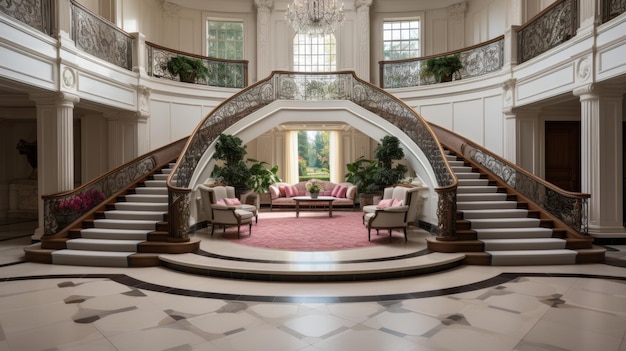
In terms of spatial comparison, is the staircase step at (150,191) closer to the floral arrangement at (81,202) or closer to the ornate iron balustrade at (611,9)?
the floral arrangement at (81,202)

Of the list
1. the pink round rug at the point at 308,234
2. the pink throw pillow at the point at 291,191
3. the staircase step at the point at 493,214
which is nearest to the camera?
the pink round rug at the point at 308,234

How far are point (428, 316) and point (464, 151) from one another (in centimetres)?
739

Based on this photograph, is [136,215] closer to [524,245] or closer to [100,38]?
[100,38]

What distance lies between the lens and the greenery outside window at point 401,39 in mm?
14492

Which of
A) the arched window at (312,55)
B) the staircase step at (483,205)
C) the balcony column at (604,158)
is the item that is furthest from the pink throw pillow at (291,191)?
the balcony column at (604,158)

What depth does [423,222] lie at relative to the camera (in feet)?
30.4

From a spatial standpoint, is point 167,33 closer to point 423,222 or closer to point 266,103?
point 266,103

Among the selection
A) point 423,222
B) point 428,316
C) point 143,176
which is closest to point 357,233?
point 423,222

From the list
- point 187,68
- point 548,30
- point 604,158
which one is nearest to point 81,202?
point 187,68

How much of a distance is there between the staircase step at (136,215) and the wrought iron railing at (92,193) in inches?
18.2

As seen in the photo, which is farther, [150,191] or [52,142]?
[150,191]

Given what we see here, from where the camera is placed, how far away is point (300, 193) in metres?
14.4

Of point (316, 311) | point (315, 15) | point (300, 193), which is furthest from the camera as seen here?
point (300, 193)

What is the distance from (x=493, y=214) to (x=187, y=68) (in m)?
8.90
